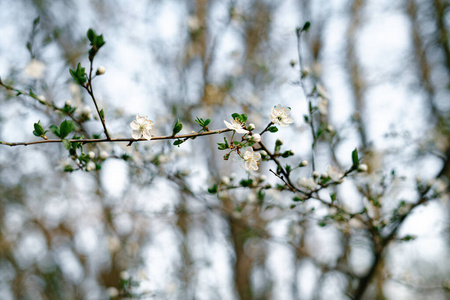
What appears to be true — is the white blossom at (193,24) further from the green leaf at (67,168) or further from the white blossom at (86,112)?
the green leaf at (67,168)

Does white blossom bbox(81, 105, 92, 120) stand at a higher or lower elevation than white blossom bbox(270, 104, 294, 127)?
higher

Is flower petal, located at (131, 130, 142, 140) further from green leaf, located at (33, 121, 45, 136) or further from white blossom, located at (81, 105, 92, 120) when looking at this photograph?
white blossom, located at (81, 105, 92, 120)

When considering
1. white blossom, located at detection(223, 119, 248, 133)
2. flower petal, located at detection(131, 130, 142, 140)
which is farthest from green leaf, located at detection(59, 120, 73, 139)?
white blossom, located at detection(223, 119, 248, 133)

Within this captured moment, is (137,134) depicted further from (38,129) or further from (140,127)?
(38,129)

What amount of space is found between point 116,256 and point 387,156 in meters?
5.00

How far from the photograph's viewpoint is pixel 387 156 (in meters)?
4.06

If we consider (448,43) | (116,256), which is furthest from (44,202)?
(448,43)

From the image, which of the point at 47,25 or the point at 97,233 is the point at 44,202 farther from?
the point at 47,25

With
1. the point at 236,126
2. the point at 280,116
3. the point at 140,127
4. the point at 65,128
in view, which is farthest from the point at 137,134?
the point at 280,116

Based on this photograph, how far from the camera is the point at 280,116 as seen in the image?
151cm

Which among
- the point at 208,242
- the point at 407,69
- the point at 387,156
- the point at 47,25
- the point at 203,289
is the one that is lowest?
the point at 203,289

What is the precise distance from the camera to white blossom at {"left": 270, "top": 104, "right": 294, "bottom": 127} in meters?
1.47

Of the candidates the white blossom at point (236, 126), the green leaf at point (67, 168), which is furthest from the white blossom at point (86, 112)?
the white blossom at point (236, 126)

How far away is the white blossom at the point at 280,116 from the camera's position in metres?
1.47
